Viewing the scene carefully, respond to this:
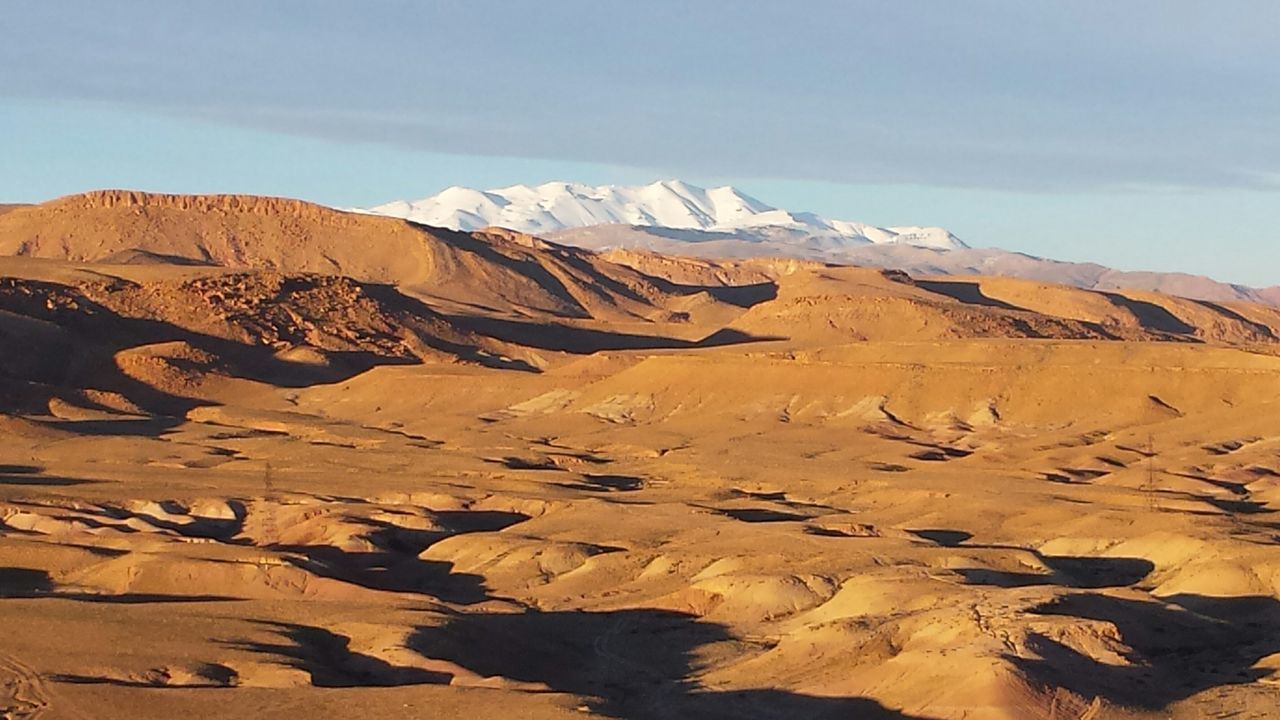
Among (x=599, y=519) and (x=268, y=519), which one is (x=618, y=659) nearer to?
(x=599, y=519)

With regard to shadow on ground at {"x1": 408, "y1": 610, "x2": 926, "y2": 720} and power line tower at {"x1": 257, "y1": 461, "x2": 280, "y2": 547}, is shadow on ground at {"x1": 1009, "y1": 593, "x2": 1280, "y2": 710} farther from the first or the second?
power line tower at {"x1": 257, "y1": 461, "x2": 280, "y2": 547}

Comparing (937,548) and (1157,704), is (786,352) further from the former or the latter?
(1157,704)

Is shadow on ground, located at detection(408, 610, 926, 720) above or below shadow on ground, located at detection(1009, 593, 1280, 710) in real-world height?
below

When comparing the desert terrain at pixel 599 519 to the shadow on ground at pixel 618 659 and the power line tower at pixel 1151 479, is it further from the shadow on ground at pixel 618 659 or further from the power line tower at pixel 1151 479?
the power line tower at pixel 1151 479

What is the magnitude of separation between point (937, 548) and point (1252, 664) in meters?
15.8

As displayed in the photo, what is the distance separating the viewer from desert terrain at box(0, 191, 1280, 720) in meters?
39.1

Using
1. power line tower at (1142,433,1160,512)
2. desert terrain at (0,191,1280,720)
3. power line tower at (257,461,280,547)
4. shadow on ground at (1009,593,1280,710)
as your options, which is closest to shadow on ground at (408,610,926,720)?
A: desert terrain at (0,191,1280,720)

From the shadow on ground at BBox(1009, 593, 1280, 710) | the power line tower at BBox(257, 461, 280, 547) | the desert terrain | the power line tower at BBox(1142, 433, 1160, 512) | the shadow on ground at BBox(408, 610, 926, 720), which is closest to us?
the shadow on ground at BBox(1009, 593, 1280, 710)

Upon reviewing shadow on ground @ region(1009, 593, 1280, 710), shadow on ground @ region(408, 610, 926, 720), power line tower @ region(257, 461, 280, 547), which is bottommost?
power line tower @ region(257, 461, 280, 547)

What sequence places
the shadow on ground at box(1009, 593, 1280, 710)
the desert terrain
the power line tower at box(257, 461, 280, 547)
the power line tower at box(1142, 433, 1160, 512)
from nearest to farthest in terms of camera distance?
the shadow on ground at box(1009, 593, 1280, 710)
the desert terrain
the power line tower at box(257, 461, 280, 547)
the power line tower at box(1142, 433, 1160, 512)

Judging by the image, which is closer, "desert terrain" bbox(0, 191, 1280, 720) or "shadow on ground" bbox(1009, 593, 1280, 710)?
"shadow on ground" bbox(1009, 593, 1280, 710)

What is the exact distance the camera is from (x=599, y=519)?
65.1 metres

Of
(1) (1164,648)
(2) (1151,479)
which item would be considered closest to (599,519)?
(2) (1151,479)

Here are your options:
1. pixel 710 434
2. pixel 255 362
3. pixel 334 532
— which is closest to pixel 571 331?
pixel 255 362
